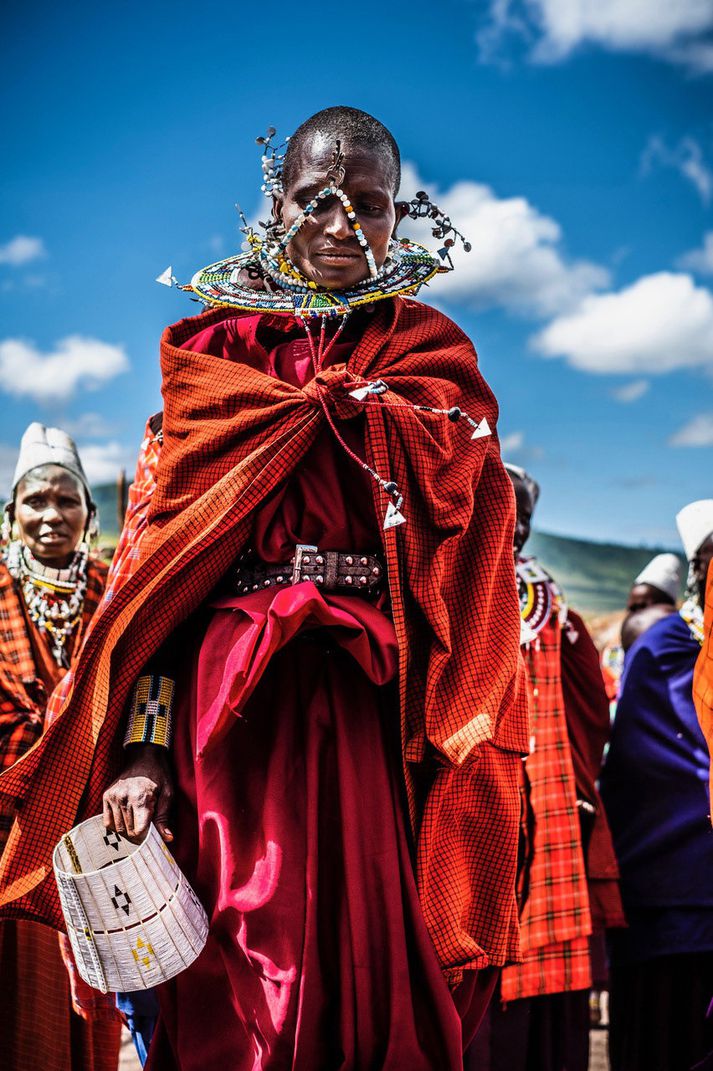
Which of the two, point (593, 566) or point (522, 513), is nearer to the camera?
point (522, 513)

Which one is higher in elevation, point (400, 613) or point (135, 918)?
point (400, 613)

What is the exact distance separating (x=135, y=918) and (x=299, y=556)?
0.89 metres

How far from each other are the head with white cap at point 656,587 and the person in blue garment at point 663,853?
144 inches

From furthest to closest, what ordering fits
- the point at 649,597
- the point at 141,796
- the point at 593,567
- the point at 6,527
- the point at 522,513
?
the point at 593,567
the point at 649,597
the point at 522,513
the point at 6,527
the point at 141,796

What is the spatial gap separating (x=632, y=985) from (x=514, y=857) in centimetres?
307

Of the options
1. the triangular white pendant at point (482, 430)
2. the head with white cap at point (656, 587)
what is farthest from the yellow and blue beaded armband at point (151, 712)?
the head with white cap at point (656, 587)

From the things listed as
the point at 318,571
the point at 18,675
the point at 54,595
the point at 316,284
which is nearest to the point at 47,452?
the point at 54,595

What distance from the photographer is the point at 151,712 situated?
281cm

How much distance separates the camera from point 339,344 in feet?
9.92

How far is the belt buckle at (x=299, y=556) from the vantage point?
2760 millimetres

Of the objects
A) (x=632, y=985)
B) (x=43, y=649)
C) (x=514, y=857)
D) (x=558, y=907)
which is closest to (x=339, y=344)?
(x=514, y=857)

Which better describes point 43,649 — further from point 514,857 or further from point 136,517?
point 514,857

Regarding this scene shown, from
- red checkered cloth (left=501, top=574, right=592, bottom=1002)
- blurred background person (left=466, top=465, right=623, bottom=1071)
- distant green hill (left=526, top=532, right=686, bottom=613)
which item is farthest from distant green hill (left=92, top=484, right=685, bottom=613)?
red checkered cloth (left=501, top=574, right=592, bottom=1002)

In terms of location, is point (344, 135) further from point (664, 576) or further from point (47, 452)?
point (664, 576)
